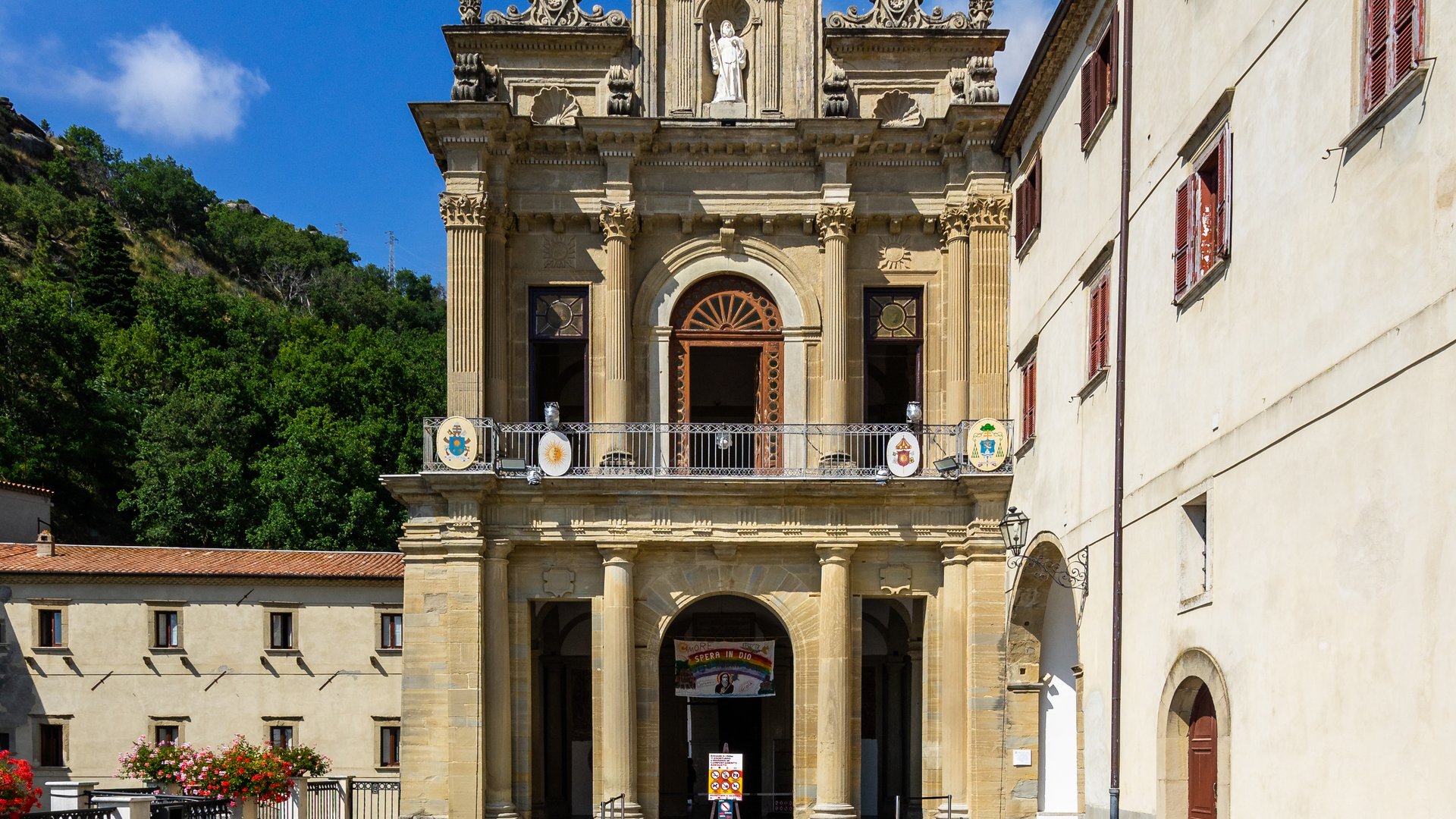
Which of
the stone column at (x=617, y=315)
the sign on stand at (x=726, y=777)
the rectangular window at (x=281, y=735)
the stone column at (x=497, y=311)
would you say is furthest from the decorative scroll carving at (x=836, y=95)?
the rectangular window at (x=281, y=735)

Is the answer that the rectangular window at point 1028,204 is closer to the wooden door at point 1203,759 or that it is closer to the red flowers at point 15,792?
the wooden door at point 1203,759

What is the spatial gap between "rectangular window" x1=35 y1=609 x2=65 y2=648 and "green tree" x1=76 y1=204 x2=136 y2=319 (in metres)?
33.2

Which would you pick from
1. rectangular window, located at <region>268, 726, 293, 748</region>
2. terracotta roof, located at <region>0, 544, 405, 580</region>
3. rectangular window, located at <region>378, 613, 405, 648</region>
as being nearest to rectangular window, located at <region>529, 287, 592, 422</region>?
terracotta roof, located at <region>0, 544, 405, 580</region>

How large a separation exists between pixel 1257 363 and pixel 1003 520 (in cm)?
1210

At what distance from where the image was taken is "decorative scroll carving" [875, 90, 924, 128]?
101 feet

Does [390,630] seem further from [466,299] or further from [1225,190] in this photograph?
[1225,190]

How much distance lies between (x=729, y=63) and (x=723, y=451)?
697 centimetres

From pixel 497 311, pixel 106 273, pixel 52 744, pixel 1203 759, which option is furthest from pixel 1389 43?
pixel 106 273

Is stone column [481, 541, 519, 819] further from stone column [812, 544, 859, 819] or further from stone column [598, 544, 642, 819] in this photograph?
stone column [812, 544, 859, 819]

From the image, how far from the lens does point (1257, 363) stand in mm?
15812

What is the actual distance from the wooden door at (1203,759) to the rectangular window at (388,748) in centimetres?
2240

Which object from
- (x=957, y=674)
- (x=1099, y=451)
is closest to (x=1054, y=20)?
(x=1099, y=451)

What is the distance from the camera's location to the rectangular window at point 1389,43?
12.4m

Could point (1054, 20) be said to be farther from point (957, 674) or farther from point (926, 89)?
point (957, 674)
